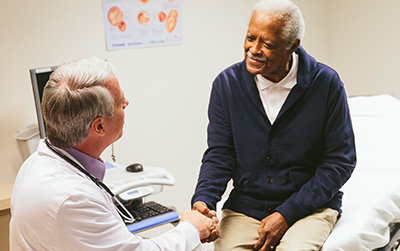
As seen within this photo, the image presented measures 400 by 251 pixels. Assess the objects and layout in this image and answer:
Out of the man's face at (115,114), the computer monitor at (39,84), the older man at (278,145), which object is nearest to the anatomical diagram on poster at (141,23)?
the computer monitor at (39,84)

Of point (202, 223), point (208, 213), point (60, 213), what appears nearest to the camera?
point (60, 213)

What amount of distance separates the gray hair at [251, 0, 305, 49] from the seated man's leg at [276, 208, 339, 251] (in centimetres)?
63

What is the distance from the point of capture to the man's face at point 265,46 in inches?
68.1

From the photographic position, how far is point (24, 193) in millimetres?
1219

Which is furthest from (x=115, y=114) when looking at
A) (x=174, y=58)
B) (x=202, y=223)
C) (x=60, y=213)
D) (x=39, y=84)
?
(x=174, y=58)

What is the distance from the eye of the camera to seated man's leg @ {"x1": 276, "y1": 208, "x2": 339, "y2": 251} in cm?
165

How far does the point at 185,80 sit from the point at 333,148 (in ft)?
5.27

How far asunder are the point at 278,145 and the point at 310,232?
0.33 metres

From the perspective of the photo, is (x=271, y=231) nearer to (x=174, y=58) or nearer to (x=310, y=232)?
(x=310, y=232)

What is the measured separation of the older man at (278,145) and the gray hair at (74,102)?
0.59 metres

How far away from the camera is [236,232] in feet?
5.86

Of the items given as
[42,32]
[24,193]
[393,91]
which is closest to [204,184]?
[24,193]

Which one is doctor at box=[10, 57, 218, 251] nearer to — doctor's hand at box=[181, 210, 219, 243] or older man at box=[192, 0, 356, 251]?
doctor's hand at box=[181, 210, 219, 243]

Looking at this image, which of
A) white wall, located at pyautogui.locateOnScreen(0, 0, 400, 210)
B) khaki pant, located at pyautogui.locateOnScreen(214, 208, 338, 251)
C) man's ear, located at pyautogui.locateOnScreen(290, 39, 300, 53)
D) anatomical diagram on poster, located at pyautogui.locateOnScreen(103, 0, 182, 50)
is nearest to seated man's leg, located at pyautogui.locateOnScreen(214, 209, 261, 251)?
khaki pant, located at pyautogui.locateOnScreen(214, 208, 338, 251)
